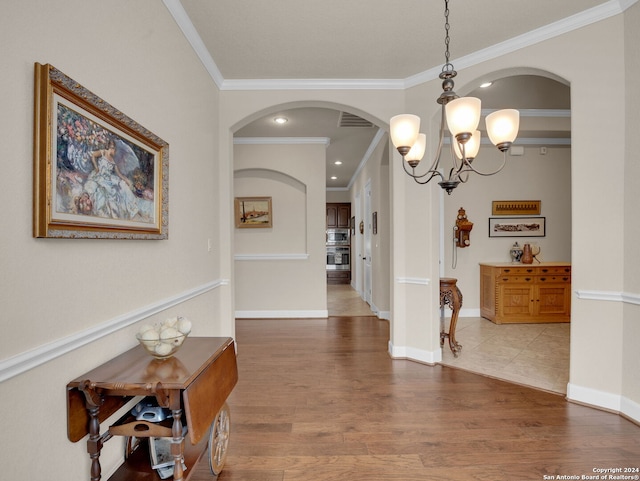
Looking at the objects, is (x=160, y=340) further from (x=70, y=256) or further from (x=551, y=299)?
(x=551, y=299)

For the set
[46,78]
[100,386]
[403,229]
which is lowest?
[100,386]

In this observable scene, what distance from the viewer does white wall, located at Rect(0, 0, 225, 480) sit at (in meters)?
1.00

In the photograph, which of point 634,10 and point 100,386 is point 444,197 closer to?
point 634,10

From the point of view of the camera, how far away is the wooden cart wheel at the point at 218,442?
A: 1549mm

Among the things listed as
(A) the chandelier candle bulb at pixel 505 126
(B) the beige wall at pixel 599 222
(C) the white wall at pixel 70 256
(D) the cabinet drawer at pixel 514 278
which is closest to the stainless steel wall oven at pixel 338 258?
(D) the cabinet drawer at pixel 514 278

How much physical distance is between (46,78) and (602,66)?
3100 millimetres

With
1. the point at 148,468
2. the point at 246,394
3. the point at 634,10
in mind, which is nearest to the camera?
the point at 148,468

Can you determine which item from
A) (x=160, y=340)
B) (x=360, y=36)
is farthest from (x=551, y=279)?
(x=160, y=340)

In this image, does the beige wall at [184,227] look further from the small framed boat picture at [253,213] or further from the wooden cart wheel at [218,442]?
the small framed boat picture at [253,213]

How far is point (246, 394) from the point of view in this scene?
2512 millimetres

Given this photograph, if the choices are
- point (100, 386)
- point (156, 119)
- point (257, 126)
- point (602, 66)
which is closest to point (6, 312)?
point (100, 386)

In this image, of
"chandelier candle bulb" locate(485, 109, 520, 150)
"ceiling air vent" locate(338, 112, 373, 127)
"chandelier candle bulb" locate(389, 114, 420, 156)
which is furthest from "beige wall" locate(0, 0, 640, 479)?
"chandelier candle bulb" locate(389, 114, 420, 156)

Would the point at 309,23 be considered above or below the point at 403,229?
above

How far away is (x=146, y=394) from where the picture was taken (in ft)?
3.95
